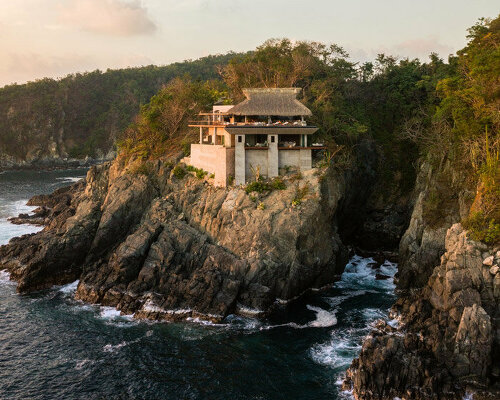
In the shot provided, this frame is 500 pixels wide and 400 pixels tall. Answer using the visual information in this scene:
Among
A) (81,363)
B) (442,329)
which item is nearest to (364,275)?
(442,329)

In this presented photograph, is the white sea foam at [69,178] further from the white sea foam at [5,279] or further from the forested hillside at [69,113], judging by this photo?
the white sea foam at [5,279]

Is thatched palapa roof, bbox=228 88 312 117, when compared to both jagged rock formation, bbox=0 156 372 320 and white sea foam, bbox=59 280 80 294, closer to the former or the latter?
jagged rock formation, bbox=0 156 372 320

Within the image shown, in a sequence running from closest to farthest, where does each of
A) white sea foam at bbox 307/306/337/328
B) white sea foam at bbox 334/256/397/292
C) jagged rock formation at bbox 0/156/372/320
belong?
1. white sea foam at bbox 307/306/337/328
2. jagged rock formation at bbox 0/156/372/320
3. white sea foam at bbox 334/256/397/292

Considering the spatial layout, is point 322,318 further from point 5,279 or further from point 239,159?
point 5,279

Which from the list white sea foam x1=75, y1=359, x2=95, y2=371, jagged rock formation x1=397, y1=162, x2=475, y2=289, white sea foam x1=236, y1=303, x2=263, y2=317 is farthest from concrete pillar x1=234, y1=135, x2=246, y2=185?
white sea foam x1=75, y1=359, x2=95, y2=371

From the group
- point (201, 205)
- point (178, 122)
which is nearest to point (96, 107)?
point (178, 122)

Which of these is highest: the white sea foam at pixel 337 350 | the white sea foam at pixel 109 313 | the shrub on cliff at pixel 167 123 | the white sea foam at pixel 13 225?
the shrub on cliff at pixel 167 123

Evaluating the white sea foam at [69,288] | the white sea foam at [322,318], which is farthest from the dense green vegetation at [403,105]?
the white sea foam at [69,288]
